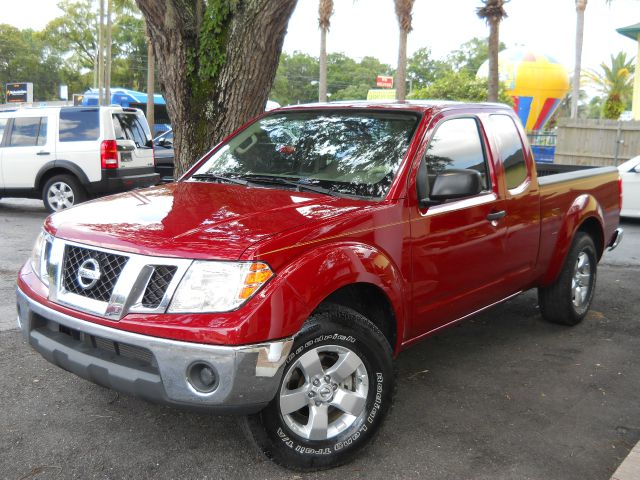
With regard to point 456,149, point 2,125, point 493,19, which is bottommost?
point 456,149

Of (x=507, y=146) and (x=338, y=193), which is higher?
(x=507, y=146)

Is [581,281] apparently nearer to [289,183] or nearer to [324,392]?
[289,183]

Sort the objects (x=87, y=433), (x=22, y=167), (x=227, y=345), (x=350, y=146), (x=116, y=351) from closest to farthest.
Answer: (x=227, y=345) → (x=116, y=351) → (x=87, y=433) → (x=350, y=146) → (x=22, y=167)

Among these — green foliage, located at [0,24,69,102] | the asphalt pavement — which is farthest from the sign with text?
the asphalt pavement

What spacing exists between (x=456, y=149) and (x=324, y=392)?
1.86 m

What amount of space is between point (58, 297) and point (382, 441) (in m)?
1.79

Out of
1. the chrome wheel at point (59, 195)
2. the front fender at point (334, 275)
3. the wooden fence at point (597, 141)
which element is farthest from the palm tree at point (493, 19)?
the front fender at point (334, 275)

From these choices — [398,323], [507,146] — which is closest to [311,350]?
[398,323]

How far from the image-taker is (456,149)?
4199mm

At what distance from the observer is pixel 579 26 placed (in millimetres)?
26891

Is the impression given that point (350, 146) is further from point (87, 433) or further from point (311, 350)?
point (87, 433)

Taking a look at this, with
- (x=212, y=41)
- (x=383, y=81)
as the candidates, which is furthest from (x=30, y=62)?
(x=212, y=41)

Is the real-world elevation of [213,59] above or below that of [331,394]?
above

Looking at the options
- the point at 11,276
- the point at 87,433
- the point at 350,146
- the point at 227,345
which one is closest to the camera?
the point at 227,345
